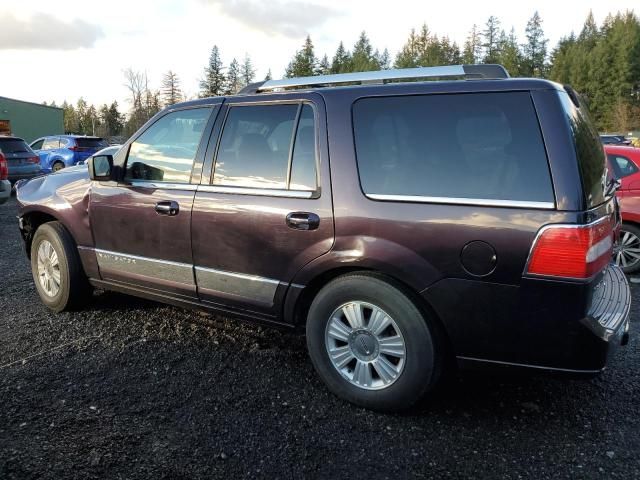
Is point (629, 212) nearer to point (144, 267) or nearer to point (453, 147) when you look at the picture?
point (453, 147)

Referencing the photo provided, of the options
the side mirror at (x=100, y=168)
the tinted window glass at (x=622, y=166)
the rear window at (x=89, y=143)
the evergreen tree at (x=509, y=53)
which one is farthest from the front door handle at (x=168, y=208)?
the evergreen tree at (x=509, y=53)

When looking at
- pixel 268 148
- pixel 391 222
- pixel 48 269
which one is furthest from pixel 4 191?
pixel 391 222

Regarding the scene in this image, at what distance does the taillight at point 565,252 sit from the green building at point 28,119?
46.8 metres

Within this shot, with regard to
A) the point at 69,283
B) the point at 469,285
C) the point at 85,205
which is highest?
the point at 85,205

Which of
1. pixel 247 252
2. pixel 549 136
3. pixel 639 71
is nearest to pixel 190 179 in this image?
pixel 247 252

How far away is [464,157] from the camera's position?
2.78 meters

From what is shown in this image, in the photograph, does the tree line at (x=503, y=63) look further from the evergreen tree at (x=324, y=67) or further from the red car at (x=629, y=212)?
the red car at (x=629, y=212)

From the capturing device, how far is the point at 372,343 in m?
3.07

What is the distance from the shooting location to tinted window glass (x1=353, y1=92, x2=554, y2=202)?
2.63m

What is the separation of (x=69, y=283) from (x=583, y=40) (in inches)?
3863

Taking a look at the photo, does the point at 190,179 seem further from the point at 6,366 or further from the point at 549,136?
the point at 549,136

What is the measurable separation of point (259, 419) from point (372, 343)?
759 mm

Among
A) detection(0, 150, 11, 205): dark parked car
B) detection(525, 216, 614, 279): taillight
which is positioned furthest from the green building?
detection(525, 216, 614, 279): taillight

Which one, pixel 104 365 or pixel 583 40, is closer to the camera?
pixel 104 365
